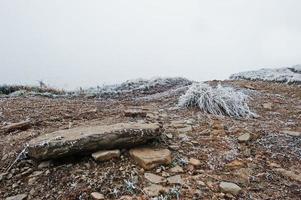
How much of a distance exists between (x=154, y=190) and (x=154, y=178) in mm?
185

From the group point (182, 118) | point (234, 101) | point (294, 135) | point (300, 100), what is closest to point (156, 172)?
point (182, 118)

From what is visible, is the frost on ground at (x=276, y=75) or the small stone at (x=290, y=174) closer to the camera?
the small stone at (x=290, y=174)

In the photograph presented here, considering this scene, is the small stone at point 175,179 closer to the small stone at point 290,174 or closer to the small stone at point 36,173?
the small stone at point 290,174

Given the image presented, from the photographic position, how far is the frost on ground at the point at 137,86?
8.80 meters

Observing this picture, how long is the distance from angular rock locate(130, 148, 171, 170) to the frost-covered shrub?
1.92 metres

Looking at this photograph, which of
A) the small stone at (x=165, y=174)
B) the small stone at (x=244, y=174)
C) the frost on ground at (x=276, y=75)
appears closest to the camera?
the small stone at (x=165, y=174)

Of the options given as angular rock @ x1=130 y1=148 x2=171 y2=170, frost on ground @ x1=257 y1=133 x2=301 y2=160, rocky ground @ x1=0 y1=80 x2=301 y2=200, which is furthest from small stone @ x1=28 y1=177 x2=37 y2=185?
frost on ground @ x1=257 y1=133 x2=301 y2=160

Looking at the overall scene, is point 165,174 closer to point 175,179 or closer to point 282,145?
point 175,179

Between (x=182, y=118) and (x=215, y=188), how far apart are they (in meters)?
1.81

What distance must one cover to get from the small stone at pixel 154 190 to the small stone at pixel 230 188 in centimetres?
53

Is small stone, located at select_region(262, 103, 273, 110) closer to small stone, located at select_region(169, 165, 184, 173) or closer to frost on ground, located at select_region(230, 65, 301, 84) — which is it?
small stone, located at select_region(169, 165, 184, 173)

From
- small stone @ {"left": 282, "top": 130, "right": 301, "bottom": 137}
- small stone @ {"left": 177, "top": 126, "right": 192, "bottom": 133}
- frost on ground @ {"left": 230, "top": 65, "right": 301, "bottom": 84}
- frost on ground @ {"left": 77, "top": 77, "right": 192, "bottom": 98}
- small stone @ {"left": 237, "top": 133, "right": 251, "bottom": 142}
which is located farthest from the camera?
frost on ground @ {"left": 230, "top": 65, "right": 301, "bottom": 84}

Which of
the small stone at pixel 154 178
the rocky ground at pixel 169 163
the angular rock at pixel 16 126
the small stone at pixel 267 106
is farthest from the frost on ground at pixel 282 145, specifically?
the angular rock at pixel 16 126

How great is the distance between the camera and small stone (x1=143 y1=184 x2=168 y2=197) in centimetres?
327
